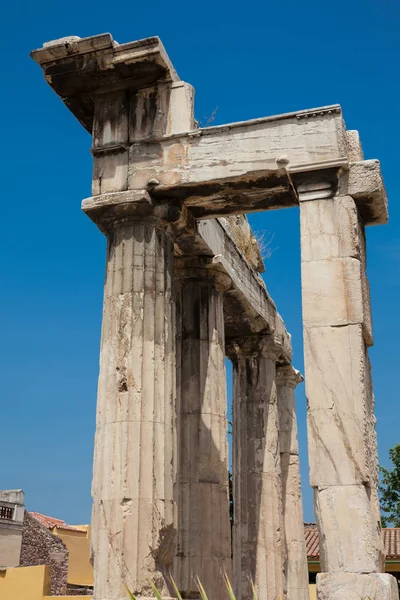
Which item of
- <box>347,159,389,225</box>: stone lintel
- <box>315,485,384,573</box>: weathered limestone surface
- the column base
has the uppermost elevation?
<box>347,159,389,225</box>: stone lintel

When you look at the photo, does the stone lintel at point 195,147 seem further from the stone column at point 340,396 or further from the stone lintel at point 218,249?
the stone column at point 340,396

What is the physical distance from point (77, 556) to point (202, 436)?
74.0ft

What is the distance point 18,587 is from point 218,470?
1109cm

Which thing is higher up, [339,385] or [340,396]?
[339,385]

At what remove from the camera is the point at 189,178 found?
35.7 ft

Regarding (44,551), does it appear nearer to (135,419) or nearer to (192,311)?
(192,311)

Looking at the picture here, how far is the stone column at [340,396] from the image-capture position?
854cm

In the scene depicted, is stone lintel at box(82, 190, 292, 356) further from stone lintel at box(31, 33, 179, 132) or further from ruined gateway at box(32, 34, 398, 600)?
stone lintel at box(31, 33, 179, 132)

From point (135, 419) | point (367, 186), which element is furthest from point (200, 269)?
point (135, 419)

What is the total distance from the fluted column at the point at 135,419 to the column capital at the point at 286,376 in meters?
7.92

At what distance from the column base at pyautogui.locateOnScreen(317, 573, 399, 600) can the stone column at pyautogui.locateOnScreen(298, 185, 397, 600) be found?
11 mm

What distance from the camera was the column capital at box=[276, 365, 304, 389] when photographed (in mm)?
18453

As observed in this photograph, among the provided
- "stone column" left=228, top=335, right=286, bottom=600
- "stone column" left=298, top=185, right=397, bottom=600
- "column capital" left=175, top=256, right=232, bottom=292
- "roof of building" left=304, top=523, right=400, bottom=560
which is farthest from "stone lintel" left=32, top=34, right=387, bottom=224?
"roof of building" left=304, top=523, right=400, bottom=560

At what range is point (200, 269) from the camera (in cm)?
1347
